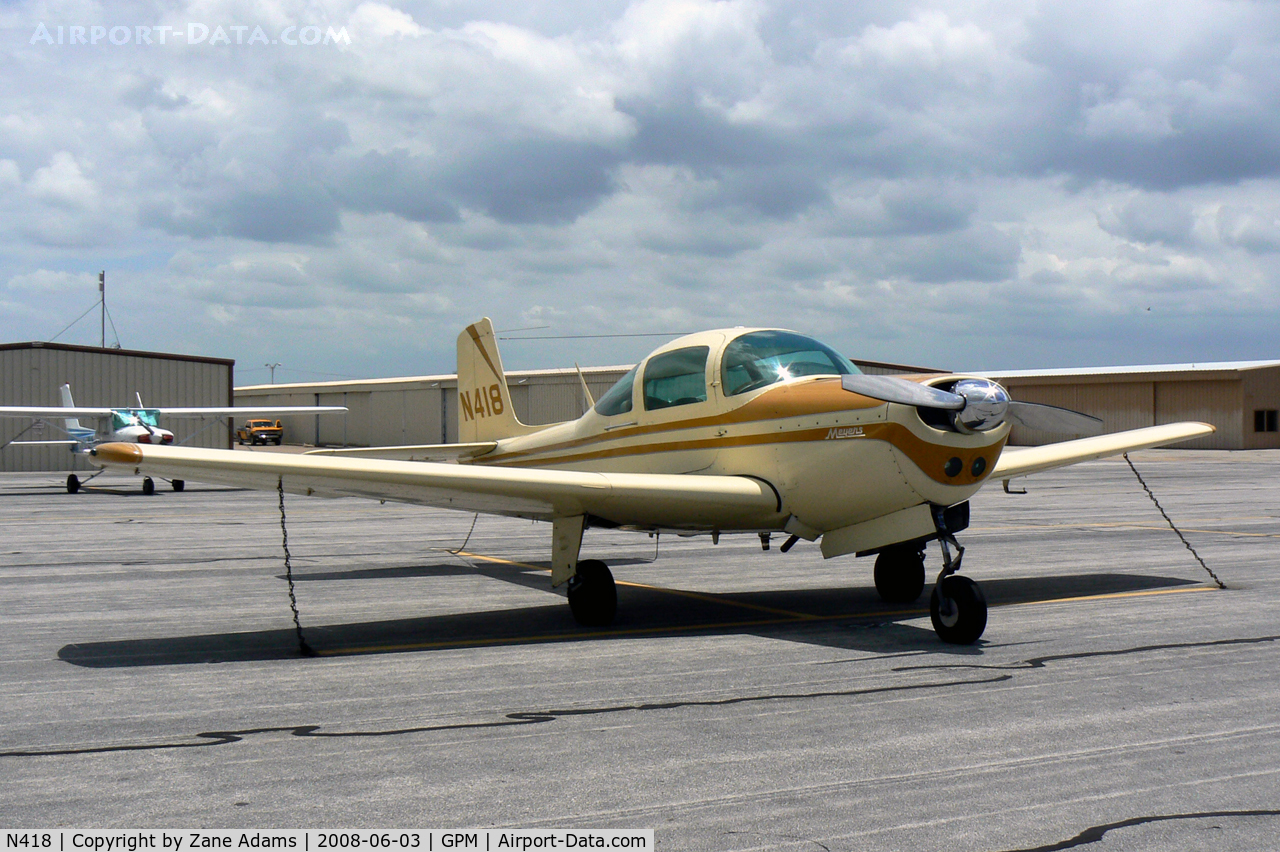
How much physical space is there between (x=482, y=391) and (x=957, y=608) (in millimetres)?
7044

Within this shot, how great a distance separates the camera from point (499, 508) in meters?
8.52

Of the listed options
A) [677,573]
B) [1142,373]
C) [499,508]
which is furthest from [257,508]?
[1142,373]

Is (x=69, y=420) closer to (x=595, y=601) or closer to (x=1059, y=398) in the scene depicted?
(x=595, y=601)

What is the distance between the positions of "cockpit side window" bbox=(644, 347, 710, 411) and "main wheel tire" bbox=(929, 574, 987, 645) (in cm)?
254

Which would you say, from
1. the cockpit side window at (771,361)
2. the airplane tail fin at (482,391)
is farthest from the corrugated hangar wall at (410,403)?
the cockpit side window at (771,361)

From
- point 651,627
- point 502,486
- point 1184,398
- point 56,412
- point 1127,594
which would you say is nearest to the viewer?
point 502,486

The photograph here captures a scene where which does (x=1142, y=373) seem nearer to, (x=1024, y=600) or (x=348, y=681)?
(x=1024, y=600)

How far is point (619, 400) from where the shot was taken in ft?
31.5

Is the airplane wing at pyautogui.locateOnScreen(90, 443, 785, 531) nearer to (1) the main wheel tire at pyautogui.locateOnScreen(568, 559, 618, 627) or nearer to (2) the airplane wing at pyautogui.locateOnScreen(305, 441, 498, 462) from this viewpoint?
(1) the main wheel tire at pyautogui.locateOnScreen(568, 559, 618, 627)

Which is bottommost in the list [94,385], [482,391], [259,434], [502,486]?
[259,434]

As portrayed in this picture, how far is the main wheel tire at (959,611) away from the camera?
7219mm

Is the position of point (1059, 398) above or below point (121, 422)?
above

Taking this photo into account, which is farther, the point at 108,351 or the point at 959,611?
the point at 108,351

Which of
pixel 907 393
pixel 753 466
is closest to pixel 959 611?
pixel 907 393
